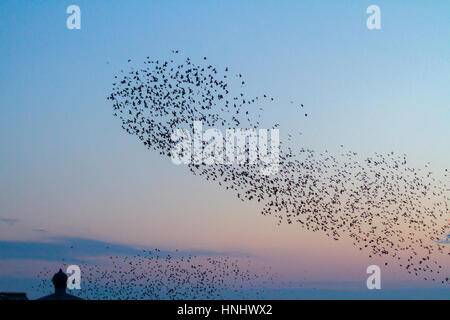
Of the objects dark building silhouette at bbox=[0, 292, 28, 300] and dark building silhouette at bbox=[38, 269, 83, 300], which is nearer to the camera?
dark building silhouette at bbox=[38, 269, 83, 300]

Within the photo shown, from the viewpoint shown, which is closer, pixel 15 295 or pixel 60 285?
pixel 60 285

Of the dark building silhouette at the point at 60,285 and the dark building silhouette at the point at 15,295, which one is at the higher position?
the dark building silhouette at the point at 60,285

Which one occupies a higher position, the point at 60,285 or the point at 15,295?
the point at 60,285

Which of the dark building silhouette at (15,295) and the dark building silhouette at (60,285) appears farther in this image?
the dark building silhouette at (15,295)

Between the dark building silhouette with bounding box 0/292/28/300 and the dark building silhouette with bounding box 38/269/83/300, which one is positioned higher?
the dark building silhouette with bounding box 38/269/83/300
